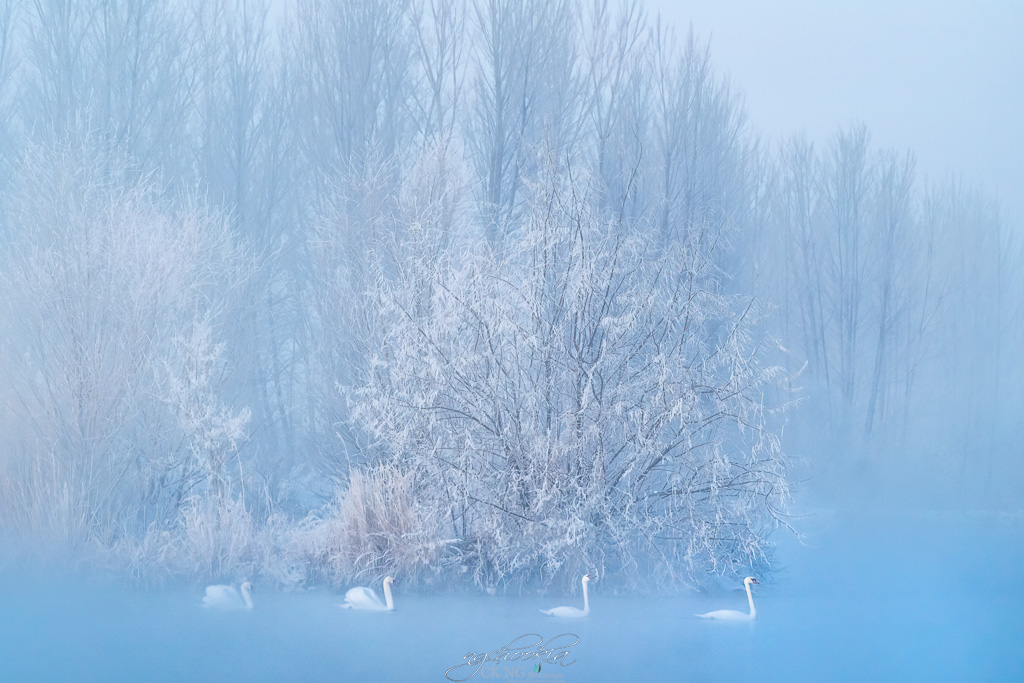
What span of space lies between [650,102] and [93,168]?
440 centimetres

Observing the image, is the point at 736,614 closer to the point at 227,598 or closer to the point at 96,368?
the point at 227,598

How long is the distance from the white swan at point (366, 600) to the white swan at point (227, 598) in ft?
1.80

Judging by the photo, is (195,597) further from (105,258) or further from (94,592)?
(105,258)

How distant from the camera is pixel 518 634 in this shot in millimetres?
3941

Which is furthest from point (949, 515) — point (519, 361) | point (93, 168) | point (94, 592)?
point (93, 168)

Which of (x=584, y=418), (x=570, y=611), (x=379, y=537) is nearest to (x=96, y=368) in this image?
(x=379, y=537)

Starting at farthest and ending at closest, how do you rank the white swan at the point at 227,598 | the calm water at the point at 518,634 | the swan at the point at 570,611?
the white swan at the point at 227,598 → the swan at the point at 570,611 → the calm water at the point at 518,634

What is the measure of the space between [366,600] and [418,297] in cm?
194

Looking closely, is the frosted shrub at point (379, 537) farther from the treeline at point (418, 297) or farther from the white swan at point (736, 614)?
the white swan at point (736, 614)

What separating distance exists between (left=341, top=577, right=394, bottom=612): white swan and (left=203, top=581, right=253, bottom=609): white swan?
21.6 inches

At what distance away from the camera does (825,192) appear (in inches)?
293

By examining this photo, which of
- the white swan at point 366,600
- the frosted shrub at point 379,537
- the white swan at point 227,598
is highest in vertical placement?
the frosted shrub at point 379,537

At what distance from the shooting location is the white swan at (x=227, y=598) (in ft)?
13.8

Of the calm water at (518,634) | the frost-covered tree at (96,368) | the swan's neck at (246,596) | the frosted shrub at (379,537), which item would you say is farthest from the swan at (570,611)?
the frost-covered tree at (96,368)
